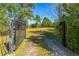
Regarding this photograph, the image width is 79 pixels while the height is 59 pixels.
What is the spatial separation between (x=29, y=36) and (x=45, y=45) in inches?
8.0

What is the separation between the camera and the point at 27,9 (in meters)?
5.66

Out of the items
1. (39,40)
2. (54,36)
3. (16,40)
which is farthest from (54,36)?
(16,40)

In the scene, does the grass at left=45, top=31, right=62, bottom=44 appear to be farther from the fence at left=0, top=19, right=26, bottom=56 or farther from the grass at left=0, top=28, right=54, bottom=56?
the fence at left=0, top=19, right=26, bottom=56

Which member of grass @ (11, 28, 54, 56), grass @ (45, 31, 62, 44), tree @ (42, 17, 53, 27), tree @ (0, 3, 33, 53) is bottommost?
grass @ (11, 28, 54, 56)

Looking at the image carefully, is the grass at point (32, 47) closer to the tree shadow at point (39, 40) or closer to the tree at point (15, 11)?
the tree shadow at point (39, 40)

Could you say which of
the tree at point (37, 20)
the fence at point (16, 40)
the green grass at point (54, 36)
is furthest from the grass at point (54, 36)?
the fence at point (16, 40)

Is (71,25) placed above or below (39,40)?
above

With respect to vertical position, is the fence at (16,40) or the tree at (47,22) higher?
the tree at (47,22)

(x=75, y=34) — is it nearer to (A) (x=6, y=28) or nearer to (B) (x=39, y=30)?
(B) (x=39, y=30)

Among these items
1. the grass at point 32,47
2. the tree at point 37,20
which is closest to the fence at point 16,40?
the grass at point 32,47

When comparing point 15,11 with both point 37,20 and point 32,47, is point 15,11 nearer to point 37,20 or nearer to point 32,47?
point 37,20

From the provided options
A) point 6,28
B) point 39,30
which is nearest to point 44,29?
point 39,30

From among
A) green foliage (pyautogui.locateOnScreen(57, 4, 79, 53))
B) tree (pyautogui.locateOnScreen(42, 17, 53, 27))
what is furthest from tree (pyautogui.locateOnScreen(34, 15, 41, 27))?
green foliage (pyautogui.locateOnScreen(57, 4, 79, 53))

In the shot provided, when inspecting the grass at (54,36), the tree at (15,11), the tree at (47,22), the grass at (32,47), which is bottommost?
the grass at (32,47)
